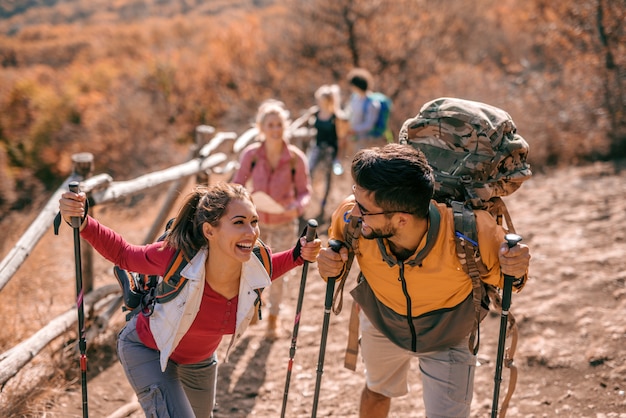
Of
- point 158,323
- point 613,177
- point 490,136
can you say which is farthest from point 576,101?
point 158,323

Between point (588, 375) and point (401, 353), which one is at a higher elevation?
point (401, 353)

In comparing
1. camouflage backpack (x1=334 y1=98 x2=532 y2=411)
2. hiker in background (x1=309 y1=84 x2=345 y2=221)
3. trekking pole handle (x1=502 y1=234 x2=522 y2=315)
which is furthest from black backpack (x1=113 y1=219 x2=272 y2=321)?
hiker in background (x1=309 y1=84 x2=345 y2=221)

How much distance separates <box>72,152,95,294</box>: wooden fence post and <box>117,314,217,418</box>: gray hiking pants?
1904mm

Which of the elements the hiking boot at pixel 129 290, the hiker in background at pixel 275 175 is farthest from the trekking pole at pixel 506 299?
the hiker in background at pixel 275 175

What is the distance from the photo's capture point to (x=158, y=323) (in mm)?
2943

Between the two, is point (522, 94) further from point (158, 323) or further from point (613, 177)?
point (158, 323)

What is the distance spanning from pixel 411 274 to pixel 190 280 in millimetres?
993

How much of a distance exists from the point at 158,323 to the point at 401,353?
1183mm

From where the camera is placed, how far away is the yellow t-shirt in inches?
109

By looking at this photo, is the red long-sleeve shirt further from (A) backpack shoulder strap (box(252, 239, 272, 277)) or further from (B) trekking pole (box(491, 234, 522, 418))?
(B) trekking pole (box(491, 234, 522, 418))

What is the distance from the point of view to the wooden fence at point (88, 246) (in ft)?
13.1

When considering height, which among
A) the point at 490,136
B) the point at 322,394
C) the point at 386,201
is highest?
the point at 490,136

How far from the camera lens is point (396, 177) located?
263 centimetres

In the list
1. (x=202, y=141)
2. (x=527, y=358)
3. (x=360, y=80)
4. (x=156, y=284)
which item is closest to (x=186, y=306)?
(x=156, y=284)
